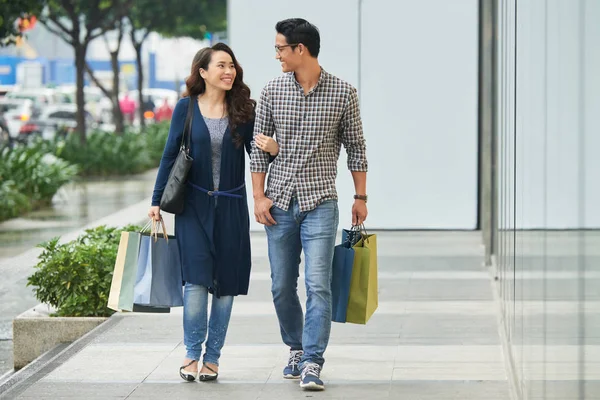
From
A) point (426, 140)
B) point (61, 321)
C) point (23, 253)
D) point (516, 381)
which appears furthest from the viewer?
point (426, 140)

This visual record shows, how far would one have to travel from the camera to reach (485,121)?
11.0 meters

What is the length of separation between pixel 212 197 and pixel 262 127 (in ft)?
1.38

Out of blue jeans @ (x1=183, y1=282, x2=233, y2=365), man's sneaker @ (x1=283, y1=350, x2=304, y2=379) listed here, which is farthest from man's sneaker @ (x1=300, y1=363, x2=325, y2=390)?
blue jeans @ (x1=183, y1=282, x2=233, y2=365)

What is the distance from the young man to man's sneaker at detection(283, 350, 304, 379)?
0.70 ft

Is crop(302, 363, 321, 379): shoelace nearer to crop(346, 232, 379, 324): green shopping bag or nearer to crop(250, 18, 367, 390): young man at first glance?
crop(250, 18, 367, 390): young man

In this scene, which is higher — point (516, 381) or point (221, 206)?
point (221, 206)

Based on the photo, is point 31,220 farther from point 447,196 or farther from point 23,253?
point 447,196

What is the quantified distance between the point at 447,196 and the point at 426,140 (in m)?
0.65

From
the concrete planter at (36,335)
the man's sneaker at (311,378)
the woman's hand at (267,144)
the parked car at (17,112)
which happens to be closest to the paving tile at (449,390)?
the man's sneaker at (311,378)

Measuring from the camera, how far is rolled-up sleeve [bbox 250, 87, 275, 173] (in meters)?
6.11

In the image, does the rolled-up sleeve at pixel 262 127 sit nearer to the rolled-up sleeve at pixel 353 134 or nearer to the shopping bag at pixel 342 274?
the rolled-up sleeve at pixel 353 134

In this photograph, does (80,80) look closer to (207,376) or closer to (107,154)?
(107,154)

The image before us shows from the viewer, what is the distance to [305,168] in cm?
602

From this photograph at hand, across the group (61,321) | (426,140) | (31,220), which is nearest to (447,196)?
(426,140)
